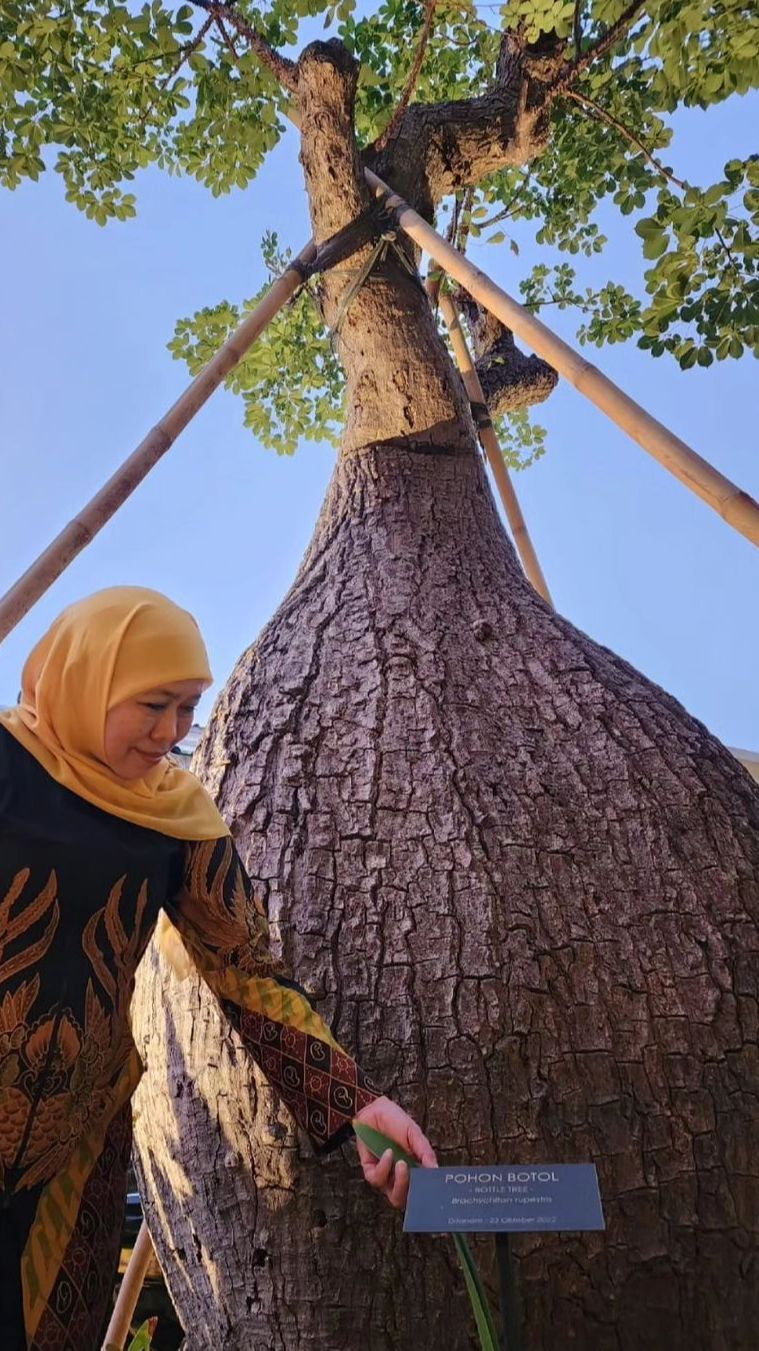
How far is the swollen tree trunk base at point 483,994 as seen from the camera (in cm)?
114

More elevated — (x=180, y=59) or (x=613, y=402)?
(x=180, y=59)

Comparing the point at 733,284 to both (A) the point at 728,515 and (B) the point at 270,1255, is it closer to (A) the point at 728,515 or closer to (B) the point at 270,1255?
(A) the point at 728,515

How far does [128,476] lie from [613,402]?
32.1 inches

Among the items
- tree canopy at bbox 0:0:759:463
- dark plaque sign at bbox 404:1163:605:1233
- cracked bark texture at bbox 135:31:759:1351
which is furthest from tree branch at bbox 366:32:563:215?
dark plaque sign at bbox 404:1163:605:1233

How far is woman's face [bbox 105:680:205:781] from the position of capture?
1098 millimetres

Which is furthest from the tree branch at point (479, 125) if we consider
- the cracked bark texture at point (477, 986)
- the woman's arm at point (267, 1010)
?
the woman's arm at point (267, 1010)

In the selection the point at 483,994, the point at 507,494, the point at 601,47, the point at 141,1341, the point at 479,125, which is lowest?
the point at 141,1341

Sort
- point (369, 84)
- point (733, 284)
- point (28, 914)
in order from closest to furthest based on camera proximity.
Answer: point (28, 914) → point (733, 284) → point (369, 84)

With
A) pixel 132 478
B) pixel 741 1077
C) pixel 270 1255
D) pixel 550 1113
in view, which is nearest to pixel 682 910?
pixel 741 1077

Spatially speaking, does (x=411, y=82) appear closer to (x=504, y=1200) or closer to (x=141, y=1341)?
(x=504, y=1200)

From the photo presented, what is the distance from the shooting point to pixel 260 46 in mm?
2742

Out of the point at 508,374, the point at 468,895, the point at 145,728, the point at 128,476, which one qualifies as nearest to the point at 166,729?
the point at 145,728

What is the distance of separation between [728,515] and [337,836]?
717 millimetres

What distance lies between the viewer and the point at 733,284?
2.22m
